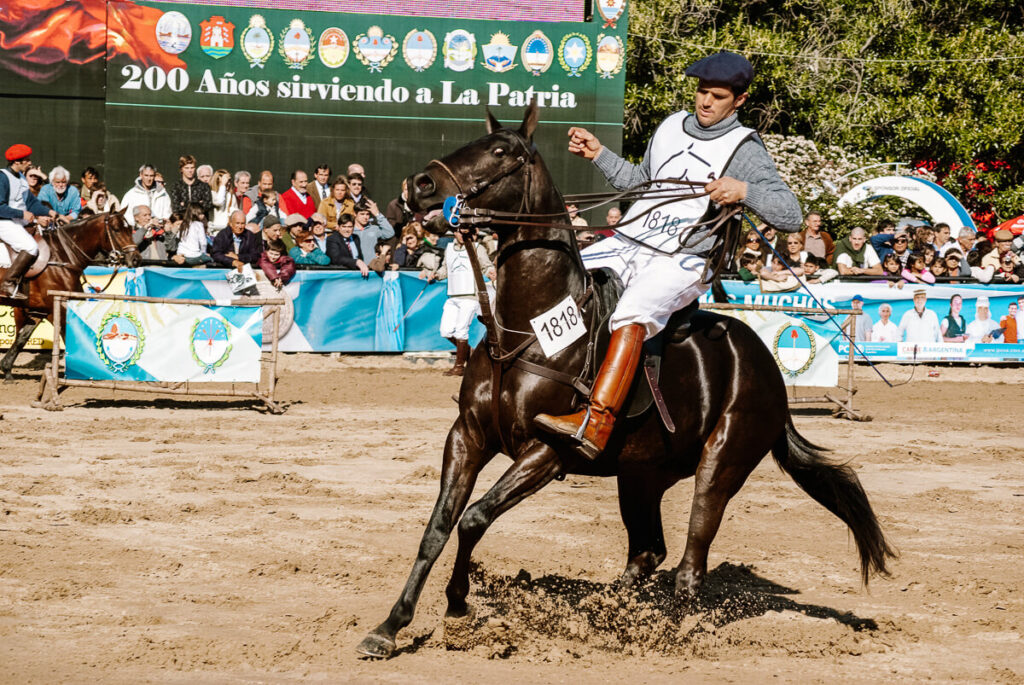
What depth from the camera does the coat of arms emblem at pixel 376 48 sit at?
60.1 ft

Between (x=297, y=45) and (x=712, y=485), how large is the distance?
1370cm

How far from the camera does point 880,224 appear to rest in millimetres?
20094

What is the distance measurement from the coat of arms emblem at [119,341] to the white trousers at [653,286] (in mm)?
7633

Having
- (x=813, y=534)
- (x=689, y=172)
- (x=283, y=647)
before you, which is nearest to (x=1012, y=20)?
(x=813, y=534)

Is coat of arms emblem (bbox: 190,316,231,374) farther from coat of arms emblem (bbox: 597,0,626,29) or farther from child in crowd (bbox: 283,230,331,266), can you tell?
coat of arms emblem (bbox: 597,0,626,29)

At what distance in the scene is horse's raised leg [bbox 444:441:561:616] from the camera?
5449 mm

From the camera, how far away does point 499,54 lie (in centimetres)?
1848

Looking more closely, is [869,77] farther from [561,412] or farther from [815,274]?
[561,412]

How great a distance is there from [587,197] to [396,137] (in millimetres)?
12852

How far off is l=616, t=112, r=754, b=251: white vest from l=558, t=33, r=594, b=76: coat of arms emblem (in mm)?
12591

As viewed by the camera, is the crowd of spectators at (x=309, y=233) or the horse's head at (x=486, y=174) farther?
the crowd of spectators at (x=309, y=233)

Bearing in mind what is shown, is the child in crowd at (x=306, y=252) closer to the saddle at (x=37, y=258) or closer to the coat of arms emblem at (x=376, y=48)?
the coat of arms emblem at (x=376, y=48)

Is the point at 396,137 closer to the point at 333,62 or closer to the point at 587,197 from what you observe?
the point at 333,62

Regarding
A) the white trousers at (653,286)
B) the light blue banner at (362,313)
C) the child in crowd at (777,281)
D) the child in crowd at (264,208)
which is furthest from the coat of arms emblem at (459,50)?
the white trousers at (653,286)
